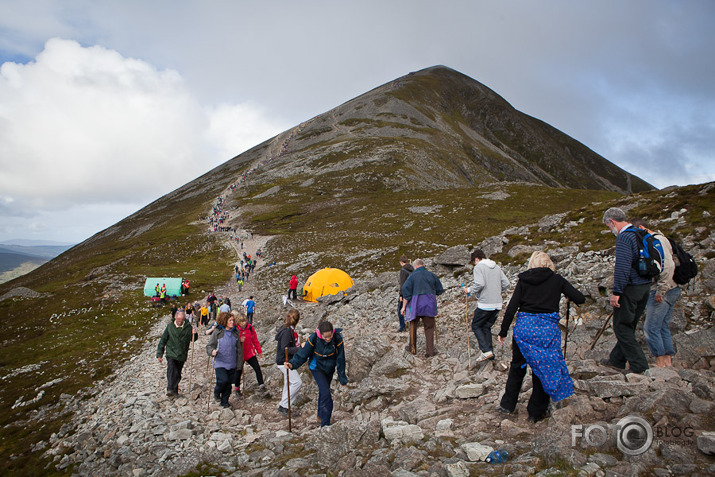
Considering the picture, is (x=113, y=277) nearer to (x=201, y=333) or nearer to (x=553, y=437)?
(x=201, y=333)

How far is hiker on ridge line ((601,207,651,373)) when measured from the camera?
6.90 m

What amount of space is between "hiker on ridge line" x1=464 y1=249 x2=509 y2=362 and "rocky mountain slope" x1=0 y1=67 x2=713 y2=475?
3.49ft

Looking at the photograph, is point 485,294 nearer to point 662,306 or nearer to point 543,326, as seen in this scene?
point 543,326

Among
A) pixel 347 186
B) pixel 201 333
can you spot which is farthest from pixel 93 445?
pixel 347 186

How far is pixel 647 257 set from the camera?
264 inches

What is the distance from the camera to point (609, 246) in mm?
14578

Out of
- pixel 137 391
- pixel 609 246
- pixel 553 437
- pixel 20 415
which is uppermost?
pixel 609 246

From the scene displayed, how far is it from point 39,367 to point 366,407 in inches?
917

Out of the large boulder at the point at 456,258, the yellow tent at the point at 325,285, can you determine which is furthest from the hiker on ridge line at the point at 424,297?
the yellow tent at the point at 325,285

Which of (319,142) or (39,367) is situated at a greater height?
(319,142)

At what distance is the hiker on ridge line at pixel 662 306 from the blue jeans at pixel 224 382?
36.7ft

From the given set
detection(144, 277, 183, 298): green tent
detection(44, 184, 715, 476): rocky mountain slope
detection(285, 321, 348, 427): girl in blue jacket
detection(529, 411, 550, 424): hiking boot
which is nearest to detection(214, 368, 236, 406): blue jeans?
detection(44, 184, 715, 476): rocky mountain slope

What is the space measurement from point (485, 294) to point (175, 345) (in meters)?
10.5

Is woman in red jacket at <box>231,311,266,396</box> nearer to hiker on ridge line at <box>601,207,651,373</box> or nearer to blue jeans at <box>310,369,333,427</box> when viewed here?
blue jeans at <box>310,369,333,427</box>
